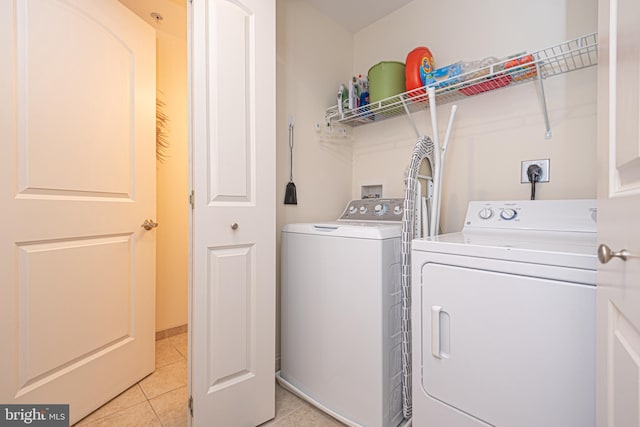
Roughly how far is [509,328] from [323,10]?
226cm

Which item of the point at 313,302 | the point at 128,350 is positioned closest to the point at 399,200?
the point at 313,302

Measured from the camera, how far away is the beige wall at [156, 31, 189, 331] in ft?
7.23

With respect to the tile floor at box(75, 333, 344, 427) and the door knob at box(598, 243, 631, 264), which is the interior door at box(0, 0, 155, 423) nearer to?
the tile floor at box(75, 333, 344, 427)

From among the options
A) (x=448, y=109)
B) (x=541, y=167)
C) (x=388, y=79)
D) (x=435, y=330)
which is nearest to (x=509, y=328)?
(x=435, y=330)

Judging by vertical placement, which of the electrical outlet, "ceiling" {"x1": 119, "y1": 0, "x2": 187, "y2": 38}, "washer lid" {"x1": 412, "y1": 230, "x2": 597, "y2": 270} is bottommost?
"washer lid" {"x1": 412, "y1": 230, "x2": 597, "y2": 270}

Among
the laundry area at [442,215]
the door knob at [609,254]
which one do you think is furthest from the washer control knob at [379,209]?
the door knob at [609,254]

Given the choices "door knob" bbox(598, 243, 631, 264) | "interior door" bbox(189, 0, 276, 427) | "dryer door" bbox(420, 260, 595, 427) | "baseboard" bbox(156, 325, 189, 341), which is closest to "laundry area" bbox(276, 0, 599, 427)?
"dryer door" bbox(420, 260, 595, 427)

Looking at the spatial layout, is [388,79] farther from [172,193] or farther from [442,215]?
[172,193]

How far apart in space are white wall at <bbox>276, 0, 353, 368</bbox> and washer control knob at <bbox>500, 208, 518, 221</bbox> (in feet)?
3.68

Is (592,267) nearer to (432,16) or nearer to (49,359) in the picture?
(432,16)

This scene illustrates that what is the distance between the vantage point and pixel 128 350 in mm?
1688

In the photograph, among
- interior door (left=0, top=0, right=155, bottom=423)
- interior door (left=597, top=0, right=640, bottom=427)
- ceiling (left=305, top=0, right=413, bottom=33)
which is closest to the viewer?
interior door (left=597, top=0, right=640, bottom=427)

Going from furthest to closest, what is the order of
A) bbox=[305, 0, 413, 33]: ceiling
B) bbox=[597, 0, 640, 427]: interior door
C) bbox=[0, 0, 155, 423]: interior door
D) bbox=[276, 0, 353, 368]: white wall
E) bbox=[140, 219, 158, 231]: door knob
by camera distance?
bbox=[305, 0, 413, 33]: ceiling → bbox=[276, 0, 353, 368]: white wall → bbox=[140, 219, 158, 231]: door knob → bbox=[0, 0, 155, 423]: interior door → bbox=[597, 0, 640, 427]: interior door

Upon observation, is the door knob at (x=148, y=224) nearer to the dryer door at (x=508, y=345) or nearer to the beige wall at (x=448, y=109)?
the beige wall at (x=448, y=109)
